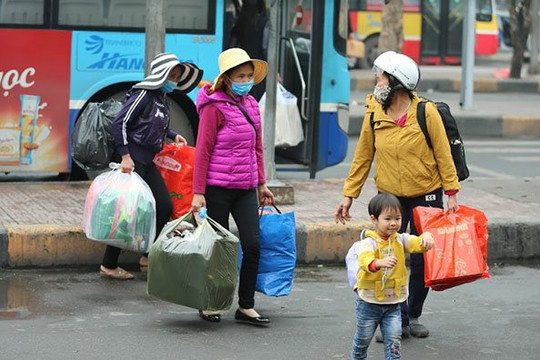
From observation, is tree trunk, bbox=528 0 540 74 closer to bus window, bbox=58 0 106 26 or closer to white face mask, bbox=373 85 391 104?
bus window, bbox=58 0 106 26

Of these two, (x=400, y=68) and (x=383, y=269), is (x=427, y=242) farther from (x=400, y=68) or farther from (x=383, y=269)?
(x=400, y=68)

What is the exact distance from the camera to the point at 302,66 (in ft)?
38.4

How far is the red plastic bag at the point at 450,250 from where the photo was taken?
626cm

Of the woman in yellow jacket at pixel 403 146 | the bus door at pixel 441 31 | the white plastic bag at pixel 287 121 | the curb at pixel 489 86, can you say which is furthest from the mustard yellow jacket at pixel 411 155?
the bus door at pixel 441 31

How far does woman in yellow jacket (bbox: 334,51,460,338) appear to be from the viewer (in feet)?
21.0

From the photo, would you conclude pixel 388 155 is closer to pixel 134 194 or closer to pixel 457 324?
pixel 457 324

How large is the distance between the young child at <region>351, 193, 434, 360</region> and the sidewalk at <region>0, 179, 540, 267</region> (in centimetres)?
304

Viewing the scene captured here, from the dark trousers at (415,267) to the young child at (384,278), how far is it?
30.9 inches

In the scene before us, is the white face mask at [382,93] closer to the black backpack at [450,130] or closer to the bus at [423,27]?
the black backpack at [450,130]

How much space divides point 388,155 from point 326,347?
1.05m

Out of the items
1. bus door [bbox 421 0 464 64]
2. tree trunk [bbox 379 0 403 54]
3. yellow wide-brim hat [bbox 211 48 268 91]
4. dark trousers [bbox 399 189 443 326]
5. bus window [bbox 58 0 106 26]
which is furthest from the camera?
bus door [bbox 421 0 464 64]

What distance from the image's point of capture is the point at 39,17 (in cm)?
1067

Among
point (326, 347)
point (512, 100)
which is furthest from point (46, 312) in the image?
point (512, 100)

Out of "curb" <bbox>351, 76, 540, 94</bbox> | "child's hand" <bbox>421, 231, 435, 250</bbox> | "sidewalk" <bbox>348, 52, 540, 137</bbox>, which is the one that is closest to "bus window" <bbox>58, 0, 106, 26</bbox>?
"child's hand" <bbox>421, 231, 435, 250</bbox>
